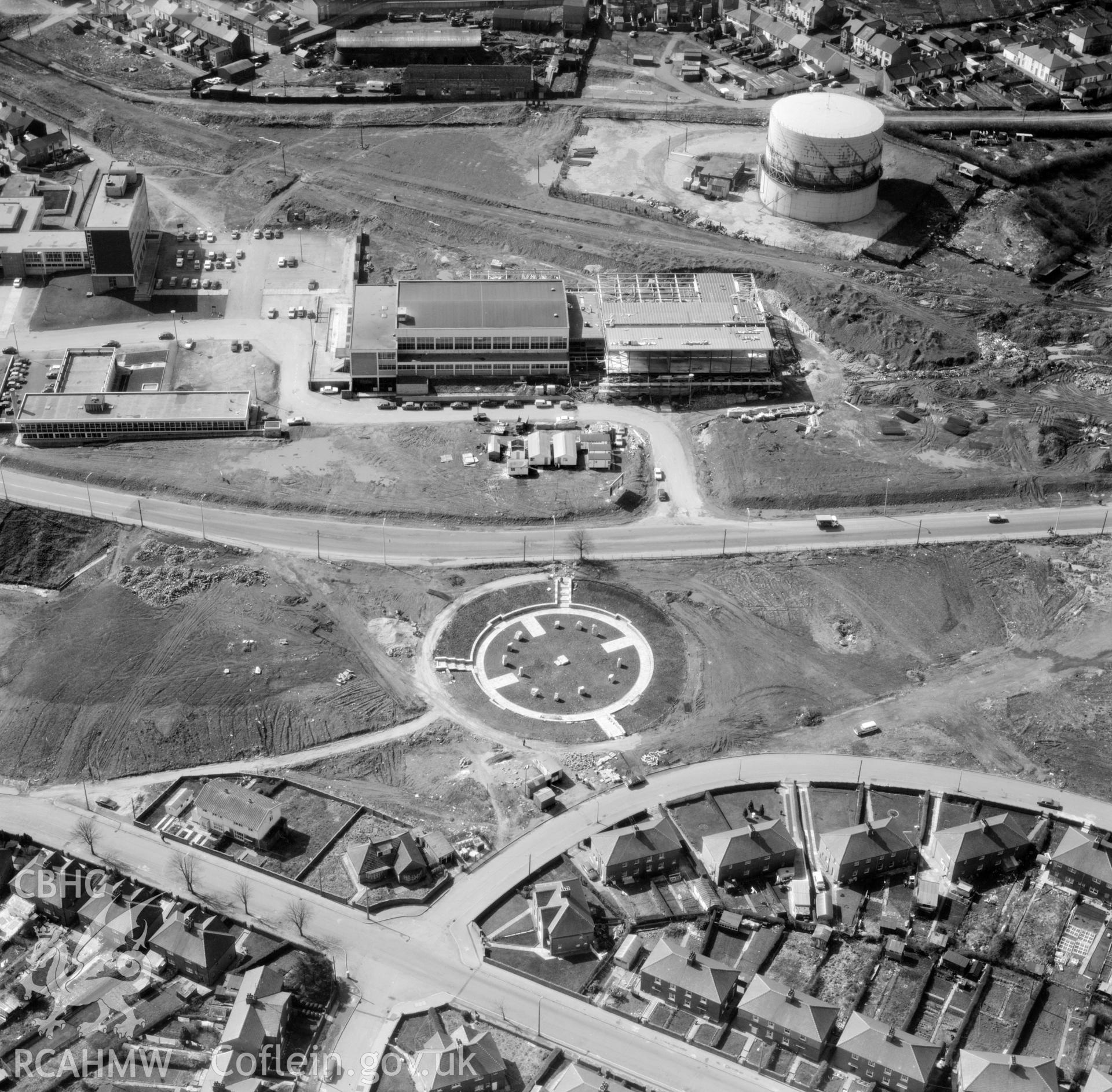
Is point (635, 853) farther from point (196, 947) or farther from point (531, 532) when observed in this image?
Answer: point (531, 532)

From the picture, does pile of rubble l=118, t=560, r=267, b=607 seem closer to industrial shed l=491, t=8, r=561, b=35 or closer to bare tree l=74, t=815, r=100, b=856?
bare tree l=74, t=815, r=100, b=856

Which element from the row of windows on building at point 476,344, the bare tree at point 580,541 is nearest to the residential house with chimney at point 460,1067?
the bare tree at point 580,541

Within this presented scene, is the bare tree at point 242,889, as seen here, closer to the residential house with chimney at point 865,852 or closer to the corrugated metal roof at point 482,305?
the residential house with chimney at point 865,852

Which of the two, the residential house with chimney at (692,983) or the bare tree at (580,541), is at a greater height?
the residential house with chimney at (692,983)

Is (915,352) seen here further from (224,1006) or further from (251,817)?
(224,1006)

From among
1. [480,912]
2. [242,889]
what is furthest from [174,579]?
[480,912]

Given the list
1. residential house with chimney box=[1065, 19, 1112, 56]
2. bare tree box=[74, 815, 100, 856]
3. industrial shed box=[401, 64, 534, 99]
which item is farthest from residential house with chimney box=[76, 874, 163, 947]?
residential house with chimney box=[1065, 19, 1112, 56]
